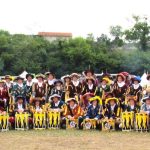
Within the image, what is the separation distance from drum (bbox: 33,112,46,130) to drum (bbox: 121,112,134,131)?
1780mm

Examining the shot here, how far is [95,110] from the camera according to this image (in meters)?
11.1

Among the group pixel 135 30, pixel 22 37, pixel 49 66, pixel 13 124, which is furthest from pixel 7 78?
pixel 135 30

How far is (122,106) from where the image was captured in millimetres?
11344

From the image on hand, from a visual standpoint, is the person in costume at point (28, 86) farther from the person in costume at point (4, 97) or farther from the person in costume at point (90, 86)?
the person in costume at point (90, 86)

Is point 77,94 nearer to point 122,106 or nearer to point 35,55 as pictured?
point 122,106

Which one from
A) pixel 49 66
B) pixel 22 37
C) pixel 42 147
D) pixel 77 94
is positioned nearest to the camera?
pixel 42 147

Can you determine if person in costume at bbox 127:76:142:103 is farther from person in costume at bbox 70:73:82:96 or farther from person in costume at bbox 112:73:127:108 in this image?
person in costume at bbox 70:73:82:96

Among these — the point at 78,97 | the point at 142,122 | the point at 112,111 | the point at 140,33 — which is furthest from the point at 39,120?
the point at 140,33

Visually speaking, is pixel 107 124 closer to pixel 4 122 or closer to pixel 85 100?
pixel 85 100

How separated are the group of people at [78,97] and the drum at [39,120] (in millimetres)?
98

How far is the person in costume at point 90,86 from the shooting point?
39.4 ft

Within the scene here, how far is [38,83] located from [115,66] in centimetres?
2384

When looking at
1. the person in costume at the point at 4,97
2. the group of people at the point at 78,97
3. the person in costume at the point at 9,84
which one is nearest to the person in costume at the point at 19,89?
the group of people at the point at 78,97

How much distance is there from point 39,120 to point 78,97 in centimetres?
135
